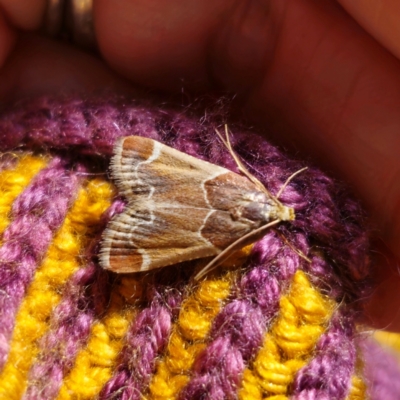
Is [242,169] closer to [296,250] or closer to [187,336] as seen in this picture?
[296,250]

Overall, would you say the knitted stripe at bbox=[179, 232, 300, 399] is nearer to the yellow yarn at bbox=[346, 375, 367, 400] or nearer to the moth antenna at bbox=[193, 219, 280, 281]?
the moth antenna at bbox=[193, 219, 280, 281]

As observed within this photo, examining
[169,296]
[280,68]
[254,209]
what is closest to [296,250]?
[254,209]

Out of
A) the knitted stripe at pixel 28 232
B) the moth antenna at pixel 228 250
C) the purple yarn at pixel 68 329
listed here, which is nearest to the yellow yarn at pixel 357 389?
the moth antenna at pixel 228 250

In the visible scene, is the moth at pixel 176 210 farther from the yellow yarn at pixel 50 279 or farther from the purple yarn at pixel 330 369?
the purple yarn at pixel 330 369

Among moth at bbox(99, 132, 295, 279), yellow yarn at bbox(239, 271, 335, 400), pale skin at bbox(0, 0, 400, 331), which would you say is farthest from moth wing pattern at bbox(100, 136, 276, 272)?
pale skin at bbox(0, 0, 400, 331)

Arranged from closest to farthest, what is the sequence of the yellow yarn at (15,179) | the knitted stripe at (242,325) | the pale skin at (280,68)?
the knitted stripe at (242,325)
the yellow yarn at (15,179)
the pale skin at (280,68)
